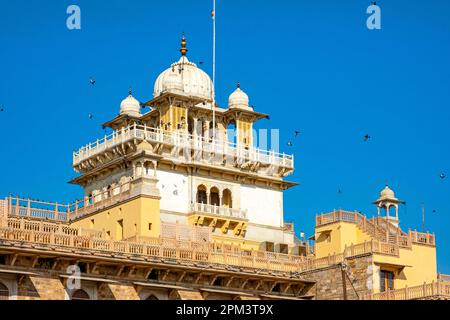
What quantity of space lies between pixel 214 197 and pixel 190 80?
33.3ft

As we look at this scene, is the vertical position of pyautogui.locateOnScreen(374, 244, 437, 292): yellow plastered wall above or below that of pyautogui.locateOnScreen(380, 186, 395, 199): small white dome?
below

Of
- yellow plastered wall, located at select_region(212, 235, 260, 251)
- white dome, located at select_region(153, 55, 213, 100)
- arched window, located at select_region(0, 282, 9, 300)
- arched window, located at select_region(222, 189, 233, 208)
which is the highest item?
white dome, located at select_region(153, 55, 213, 100)

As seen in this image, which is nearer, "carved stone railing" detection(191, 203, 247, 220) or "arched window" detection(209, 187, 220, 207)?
"carved stone railing" detection(191, 203, 247, 220)

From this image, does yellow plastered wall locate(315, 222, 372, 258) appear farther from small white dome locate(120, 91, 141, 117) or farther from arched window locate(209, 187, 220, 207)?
small white dome locate(120, 91, 141, 117)

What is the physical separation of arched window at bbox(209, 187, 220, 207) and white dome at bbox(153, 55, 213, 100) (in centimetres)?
811

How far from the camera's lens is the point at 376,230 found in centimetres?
6612

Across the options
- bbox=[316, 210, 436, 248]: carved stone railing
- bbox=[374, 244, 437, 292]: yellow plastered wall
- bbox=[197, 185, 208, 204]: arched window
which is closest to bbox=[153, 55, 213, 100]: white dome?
bbox=[197, 185, 208, 204]: arched window

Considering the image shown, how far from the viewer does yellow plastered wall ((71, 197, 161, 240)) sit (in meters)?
63.3

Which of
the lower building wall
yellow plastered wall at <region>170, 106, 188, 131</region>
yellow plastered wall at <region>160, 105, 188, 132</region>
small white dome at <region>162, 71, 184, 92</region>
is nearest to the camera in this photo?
the lower building wall

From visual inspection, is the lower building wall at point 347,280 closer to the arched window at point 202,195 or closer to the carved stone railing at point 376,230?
the carved stone railing at point 376,230

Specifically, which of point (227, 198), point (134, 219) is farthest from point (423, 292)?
point (227, 198)

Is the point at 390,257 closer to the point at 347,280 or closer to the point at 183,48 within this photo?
the point at 347,280
